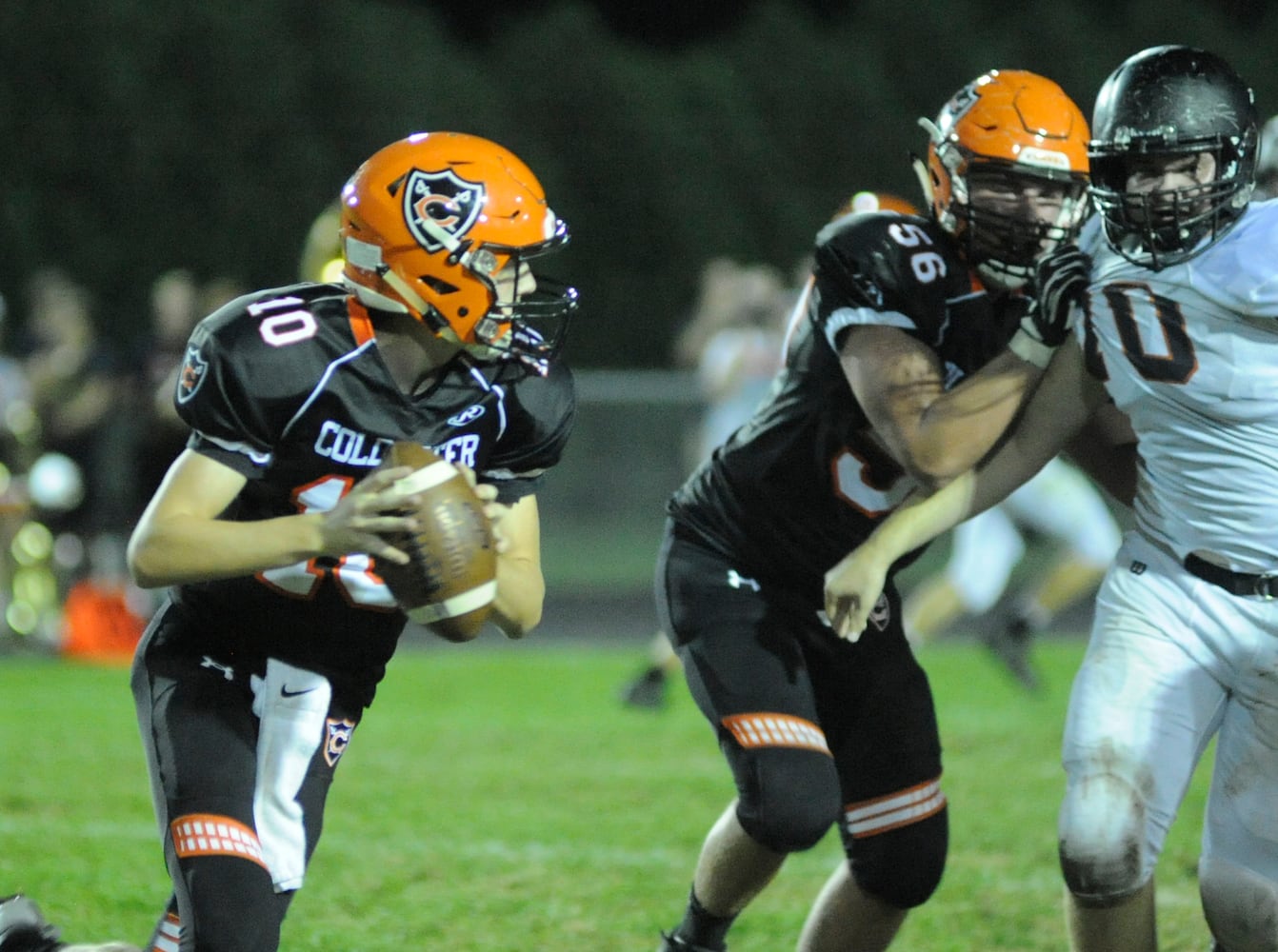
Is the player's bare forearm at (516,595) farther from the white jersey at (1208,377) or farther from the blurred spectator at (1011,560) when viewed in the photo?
the blurred spectator at (1011,560)

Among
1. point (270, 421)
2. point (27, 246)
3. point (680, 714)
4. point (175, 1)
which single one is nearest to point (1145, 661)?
point (270, 421)

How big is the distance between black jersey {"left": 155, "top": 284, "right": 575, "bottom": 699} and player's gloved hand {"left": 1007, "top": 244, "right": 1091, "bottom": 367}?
92 cm

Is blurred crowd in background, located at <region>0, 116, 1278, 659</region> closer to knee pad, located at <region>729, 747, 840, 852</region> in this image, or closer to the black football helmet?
knee pad, located at <region>729, 747, 840, 852</region>

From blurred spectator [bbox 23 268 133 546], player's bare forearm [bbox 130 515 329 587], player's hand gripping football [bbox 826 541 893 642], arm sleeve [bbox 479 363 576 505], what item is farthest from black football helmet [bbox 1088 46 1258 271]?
blurred spectator [bbox 23 268 133 546]

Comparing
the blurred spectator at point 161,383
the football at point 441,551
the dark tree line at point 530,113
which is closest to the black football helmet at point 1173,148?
the football at point 441,551

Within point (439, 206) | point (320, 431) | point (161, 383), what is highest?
point (439, 206)

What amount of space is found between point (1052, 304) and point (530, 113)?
16.1 meters

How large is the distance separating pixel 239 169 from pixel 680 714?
8941 millimetres

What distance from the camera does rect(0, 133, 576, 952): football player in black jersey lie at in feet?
10.3

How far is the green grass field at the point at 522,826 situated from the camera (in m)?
4.68

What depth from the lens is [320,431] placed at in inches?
131

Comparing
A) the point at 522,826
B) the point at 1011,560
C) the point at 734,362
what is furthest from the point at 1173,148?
the point at 734,362

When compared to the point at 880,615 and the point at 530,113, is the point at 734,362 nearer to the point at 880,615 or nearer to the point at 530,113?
the point at 880,615

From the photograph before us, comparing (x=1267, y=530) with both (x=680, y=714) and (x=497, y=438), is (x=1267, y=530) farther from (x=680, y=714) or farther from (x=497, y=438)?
(x=680, y=714)
